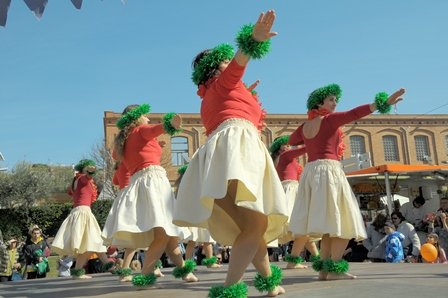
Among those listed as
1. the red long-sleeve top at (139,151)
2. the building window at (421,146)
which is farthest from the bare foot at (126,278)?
the building window at (421,146)

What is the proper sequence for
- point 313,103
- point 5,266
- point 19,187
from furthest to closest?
1. point 19,187
2. point 5,266
3. point 313,103

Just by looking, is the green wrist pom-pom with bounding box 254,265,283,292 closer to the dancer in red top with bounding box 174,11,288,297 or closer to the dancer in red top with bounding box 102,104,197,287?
the dancer in red top with bounding box 174,11,288,297

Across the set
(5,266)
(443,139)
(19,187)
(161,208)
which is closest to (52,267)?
(5,266)

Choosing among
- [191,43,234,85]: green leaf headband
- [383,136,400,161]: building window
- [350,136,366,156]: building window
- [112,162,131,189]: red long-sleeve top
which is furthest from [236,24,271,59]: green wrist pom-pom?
[383,136,400,161]: building window

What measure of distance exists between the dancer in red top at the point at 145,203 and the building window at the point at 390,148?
4013 cm

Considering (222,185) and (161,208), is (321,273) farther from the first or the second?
(222,185)

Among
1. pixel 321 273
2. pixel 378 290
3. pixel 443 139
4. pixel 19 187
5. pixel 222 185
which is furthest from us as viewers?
pixel 443 139

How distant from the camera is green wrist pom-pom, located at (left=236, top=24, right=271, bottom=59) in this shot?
358 cm

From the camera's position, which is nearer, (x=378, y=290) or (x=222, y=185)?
(x=222, y=185)

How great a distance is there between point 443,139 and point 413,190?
32.0 meters

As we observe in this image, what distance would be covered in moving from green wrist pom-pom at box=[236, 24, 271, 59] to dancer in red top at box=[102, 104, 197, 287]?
1722 mm

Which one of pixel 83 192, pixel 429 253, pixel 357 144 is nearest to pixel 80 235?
pixel 83 192

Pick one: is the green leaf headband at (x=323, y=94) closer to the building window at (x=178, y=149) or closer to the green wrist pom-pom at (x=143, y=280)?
the green wrist pom-pom at (x=143, y=280)

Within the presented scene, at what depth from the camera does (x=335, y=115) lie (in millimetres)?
5273
